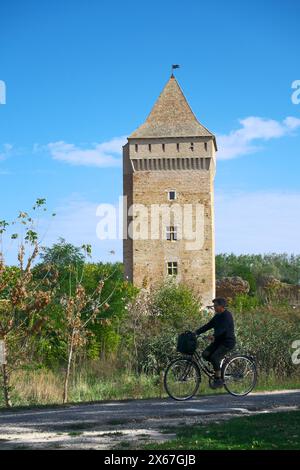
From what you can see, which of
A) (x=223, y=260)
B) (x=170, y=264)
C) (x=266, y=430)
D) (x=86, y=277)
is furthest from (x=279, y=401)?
(x=223, y=260)

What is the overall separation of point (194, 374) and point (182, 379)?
199mm

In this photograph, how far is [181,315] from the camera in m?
20.4

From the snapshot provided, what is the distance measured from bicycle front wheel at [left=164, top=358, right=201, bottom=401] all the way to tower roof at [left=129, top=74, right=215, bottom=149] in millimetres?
41204

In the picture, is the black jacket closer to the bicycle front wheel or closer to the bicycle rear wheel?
the bicycle rear wheel

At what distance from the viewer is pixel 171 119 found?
51906 millimetres

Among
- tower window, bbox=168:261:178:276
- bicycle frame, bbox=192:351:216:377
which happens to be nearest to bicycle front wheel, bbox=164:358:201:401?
bicycle frame, bbox=192:351:216:377

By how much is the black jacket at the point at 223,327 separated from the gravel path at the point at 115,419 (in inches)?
33.4

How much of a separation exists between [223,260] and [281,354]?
230 feet

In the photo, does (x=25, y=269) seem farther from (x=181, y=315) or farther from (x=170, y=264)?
(x=170, y=264)

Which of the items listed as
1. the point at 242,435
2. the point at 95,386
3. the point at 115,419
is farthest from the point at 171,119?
the point at 242,435

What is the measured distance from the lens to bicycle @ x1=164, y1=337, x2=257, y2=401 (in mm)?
10648

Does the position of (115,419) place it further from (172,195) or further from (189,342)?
(172,195)
